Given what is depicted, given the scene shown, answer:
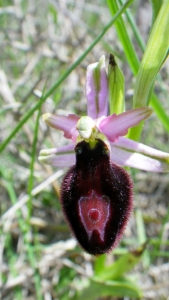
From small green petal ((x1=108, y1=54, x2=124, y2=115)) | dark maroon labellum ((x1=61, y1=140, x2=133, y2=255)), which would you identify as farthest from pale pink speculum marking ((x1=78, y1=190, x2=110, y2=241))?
small green petal ((x1=108, y1=54, x2=124, y2=115))

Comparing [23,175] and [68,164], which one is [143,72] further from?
[23,175]

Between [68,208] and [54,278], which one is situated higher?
[68,208]

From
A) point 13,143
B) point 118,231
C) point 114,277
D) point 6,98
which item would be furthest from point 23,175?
point 118,231

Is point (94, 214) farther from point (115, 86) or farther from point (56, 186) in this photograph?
point (56, 186)

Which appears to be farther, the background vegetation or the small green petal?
the background vegetation

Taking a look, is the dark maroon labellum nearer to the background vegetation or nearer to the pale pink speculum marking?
the pale pink speculum marking

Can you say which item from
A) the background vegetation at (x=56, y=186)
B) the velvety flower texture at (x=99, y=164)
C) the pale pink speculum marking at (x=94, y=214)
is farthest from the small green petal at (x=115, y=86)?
the pale pink speculum marking at (x=94, y=214)
